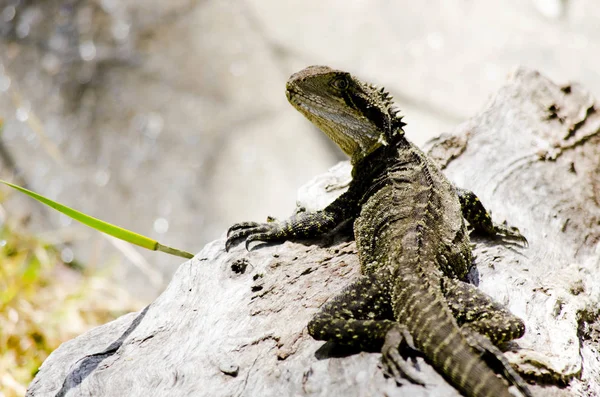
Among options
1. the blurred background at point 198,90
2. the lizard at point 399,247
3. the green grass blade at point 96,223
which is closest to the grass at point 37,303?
the blurred background at point 198,90

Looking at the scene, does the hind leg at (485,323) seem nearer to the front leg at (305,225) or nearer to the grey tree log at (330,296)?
the grey tree log at (330,296)

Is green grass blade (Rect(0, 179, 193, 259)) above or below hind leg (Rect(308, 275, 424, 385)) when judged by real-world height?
above

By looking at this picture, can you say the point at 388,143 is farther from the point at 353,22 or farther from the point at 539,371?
the point at 353,22

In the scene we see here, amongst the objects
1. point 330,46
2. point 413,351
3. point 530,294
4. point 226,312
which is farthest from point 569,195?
point 330,46

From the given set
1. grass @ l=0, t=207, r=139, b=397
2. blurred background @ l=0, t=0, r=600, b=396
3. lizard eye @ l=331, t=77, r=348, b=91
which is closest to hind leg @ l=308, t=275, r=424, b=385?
lizard eye @ l=331, t=77, r=348, b=91

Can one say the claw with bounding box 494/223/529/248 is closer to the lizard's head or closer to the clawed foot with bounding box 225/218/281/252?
the lizard's head

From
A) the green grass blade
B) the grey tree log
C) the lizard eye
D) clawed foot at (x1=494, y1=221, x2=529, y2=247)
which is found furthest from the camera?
clawed foot at (x1=494, y1=221, x2=529, y2=247)

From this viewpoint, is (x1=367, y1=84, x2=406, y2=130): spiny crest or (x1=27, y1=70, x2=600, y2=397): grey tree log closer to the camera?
(x1=27, y1=70, x2=600, y2=397): grey tree log
